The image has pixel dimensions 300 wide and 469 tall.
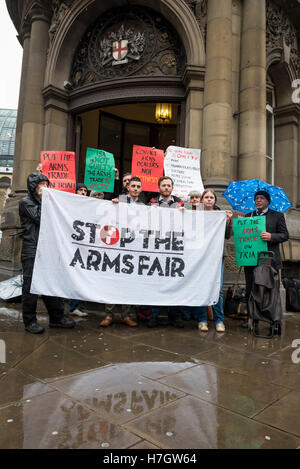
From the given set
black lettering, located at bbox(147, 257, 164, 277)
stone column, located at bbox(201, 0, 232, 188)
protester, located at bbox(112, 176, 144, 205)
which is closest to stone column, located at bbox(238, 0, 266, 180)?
stone column, located at bbox(201, 0, 232, 188)

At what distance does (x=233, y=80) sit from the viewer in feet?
23.8

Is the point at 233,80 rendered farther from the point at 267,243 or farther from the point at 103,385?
the point at 103,385

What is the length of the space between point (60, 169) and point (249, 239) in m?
3.76

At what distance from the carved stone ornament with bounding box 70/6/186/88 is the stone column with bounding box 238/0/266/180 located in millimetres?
1500

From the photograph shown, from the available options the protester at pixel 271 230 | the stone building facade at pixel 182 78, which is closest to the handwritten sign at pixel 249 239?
the protester at pixel 271 230

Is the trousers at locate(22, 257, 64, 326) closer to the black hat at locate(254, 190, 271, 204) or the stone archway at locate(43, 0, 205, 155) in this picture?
the black hat at locate(254, 190, 271, 204)

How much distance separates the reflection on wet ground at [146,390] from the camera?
2002 mm

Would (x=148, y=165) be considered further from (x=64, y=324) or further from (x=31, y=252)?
(x=64, y=324)

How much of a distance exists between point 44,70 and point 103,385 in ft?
28.9

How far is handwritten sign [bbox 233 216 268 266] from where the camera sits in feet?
15.5

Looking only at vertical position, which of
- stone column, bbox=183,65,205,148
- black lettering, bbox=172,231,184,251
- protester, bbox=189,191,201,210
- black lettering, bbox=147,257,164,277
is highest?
stone column, bbox=183,65,205,148

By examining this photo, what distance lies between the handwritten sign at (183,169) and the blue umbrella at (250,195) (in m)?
1.00

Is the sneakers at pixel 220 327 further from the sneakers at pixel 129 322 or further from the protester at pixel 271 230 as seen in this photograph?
the sneakers at pixel 129 322
